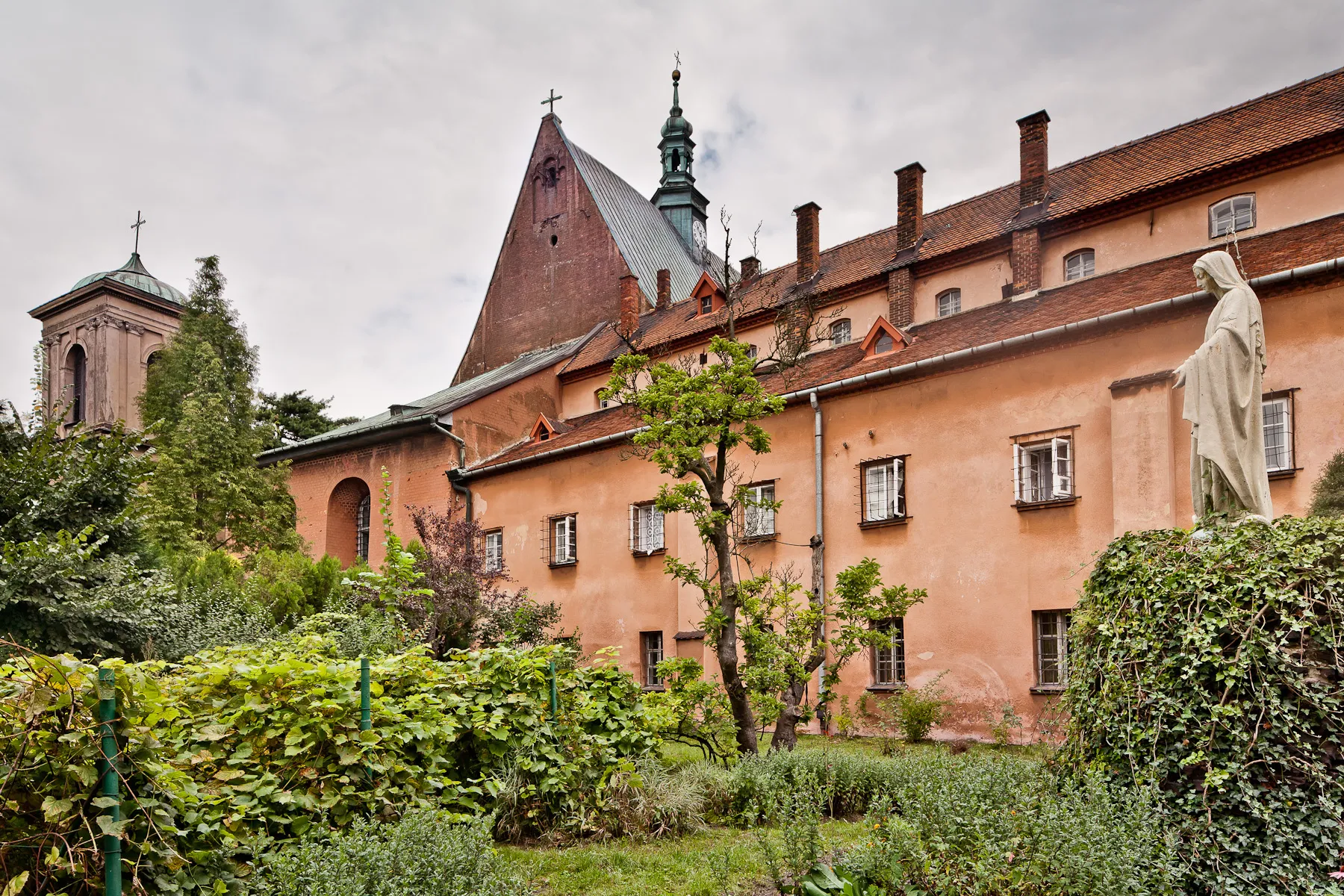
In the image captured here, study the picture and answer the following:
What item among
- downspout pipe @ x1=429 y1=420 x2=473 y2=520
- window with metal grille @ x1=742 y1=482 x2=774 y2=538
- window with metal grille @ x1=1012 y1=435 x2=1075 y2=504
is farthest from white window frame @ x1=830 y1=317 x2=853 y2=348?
downspout pipe @ x1=429 y1=420 x2=473 y2=520

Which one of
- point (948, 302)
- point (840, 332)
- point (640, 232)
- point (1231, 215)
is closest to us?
point (1231, 215)

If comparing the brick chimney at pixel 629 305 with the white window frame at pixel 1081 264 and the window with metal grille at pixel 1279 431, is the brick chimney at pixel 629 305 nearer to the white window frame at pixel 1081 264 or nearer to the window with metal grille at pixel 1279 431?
the white window frame at pixel 1081 264

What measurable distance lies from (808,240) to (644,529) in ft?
26.9

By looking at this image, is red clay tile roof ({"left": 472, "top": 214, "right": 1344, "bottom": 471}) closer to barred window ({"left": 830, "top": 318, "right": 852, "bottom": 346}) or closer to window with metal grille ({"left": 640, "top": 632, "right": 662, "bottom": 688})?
barred window ({"left": 830, "top": 318, "right": 852, "bottom": 346})

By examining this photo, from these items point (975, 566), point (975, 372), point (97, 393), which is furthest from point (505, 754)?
point (97, 393)

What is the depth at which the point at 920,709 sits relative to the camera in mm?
14930

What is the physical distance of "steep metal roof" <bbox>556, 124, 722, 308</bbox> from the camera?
101ft

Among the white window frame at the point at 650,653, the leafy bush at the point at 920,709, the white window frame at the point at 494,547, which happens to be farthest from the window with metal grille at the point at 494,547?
the leafy bush at the point at 920,709

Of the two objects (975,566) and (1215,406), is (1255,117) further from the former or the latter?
(1215,406)

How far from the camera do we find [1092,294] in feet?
53.2

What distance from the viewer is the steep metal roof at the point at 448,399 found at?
25.8m

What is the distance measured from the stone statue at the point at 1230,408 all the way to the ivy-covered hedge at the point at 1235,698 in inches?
35.9

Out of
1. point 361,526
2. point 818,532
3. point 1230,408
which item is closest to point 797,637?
point 1230,408

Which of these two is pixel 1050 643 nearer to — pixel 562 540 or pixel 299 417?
pixel 562 540
